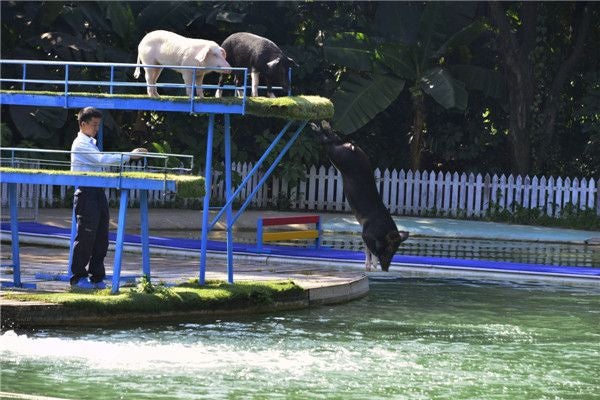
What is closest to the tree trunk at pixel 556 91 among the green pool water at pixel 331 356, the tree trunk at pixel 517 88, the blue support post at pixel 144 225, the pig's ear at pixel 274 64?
the tree trunk at pixel 517 88

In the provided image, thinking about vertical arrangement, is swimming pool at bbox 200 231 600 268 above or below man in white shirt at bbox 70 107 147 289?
below

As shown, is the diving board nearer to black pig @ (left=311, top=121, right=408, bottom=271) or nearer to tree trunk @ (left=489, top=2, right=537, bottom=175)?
black pig @ (left=311, top=121, right=408, bottom=271)

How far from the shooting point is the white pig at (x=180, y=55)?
1501cm

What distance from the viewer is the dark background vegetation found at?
96.3 ft

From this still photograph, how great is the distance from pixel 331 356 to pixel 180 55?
178 inches

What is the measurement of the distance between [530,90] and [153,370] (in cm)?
2101

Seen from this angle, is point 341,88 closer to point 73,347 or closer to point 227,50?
point 227,50

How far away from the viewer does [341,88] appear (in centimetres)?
2959

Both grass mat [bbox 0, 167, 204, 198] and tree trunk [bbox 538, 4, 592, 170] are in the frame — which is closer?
grass mat [bbox 0, 167, 204, 198]

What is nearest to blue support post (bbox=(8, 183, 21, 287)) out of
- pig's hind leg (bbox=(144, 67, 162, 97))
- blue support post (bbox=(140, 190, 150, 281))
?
blue support post (bbox=(140, 190, 150, 281))

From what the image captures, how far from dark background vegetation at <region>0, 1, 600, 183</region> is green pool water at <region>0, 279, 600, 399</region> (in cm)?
1350

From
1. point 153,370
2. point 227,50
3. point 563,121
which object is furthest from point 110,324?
point 563,121

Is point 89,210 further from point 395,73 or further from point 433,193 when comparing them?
point 433,193

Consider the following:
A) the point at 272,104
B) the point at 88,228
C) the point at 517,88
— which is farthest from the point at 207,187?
the point at 517,88
